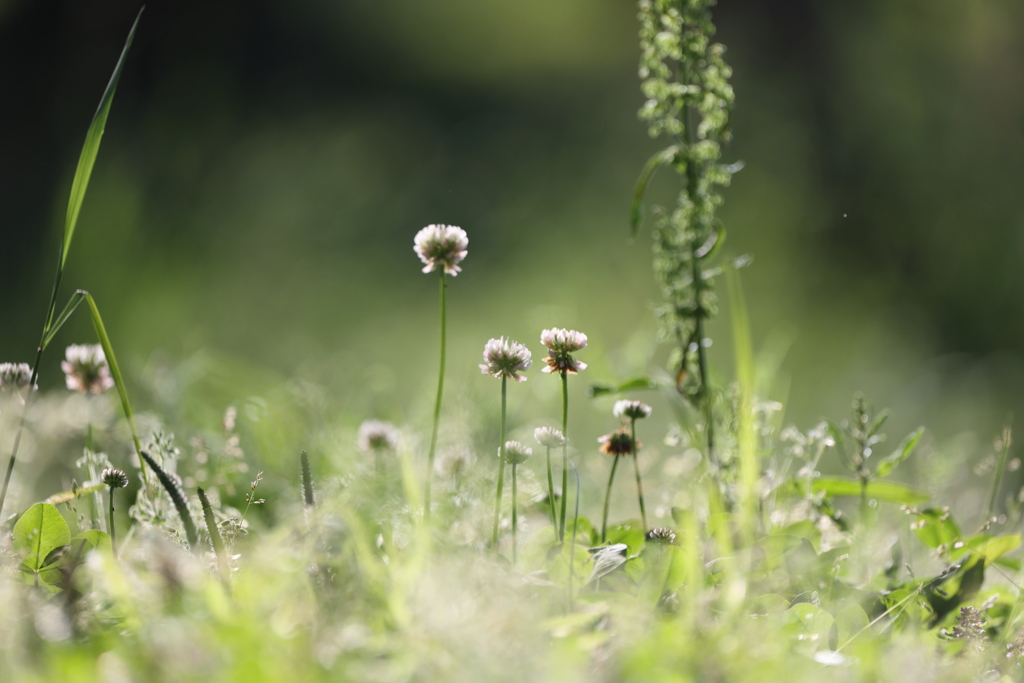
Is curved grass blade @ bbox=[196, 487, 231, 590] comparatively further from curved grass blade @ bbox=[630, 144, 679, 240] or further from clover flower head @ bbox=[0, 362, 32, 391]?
curved grass blade @ bbox=[630, 144, 679, 240]

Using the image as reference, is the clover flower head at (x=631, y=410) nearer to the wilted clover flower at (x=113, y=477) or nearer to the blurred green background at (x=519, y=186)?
the wilted clover flower at (x=113, y=477)

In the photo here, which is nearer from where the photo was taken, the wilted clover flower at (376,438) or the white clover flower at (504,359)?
the white clover flower at (504,359)

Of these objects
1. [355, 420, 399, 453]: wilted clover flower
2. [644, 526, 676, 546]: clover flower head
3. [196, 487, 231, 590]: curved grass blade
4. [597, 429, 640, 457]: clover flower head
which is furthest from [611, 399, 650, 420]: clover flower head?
[196, 487, 231, 590]: curved grass blade

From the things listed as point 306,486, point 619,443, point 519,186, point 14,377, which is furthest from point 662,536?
point 519,186

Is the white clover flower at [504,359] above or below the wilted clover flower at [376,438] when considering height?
above

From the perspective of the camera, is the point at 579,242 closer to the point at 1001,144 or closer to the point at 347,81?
the point at 347,81

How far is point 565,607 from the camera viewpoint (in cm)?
52

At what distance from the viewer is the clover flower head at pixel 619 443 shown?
0.73m

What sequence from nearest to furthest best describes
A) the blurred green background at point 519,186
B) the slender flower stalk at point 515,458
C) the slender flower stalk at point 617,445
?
the slender flower stalk at point 515,458, the slender flower stalk at point 617,445, the blurred green background at point 519,186

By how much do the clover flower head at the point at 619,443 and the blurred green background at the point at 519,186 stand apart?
1416mm

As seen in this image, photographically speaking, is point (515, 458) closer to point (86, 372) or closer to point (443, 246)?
point (443, 246)

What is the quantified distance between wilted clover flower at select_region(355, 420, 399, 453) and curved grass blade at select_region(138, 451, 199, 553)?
0.26 meters

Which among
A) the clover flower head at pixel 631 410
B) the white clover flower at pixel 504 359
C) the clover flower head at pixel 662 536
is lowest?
the clover flower head at pixel 662 536

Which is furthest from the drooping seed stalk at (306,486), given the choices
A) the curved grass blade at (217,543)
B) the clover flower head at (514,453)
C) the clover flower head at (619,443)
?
the clover flower head at (619,443)
